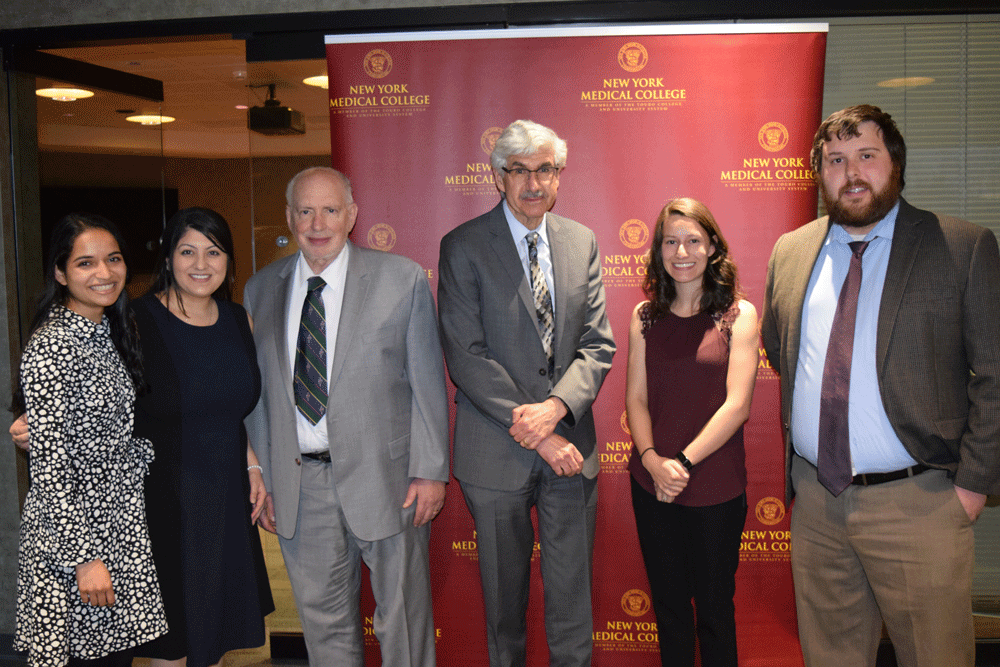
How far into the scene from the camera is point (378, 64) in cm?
304

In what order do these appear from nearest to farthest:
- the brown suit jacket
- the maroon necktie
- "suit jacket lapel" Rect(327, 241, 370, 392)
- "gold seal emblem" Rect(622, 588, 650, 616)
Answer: the brown suit jacket → the maroon necktie → "suit jacket lapel" Rect(327, 241, 370, 392) → "gold seal emblem" Rect(622, 588, 650, 616)

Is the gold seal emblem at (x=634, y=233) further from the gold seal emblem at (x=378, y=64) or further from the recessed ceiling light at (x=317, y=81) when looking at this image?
the recessed ceiling light at (x=317, y=81)

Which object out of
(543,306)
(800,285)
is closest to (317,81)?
(543,306)

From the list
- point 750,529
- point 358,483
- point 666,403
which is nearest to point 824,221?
point 666,403

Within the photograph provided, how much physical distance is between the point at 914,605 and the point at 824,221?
50.8 inches

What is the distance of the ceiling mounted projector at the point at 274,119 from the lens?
3.74 metres

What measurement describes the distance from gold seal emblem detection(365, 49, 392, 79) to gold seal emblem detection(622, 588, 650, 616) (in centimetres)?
266

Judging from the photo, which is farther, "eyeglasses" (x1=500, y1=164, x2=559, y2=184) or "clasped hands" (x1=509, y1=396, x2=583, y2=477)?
"eyeglasses" (x1=500, y1=164, x2=559, y2=184)

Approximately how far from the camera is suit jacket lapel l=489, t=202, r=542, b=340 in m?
2.47

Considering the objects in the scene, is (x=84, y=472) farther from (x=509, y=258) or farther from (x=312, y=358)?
(x=509, y=258)

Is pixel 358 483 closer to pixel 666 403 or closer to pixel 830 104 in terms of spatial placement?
pixel 666 403

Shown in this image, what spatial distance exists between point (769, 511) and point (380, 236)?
2208 millimetres

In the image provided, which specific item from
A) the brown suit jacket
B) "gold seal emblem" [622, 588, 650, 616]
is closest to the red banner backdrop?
"gold seal emblem" [622, 588, 650, 616]

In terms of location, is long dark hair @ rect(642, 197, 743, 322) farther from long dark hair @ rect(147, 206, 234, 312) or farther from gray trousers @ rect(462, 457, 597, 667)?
long dark hair @ rect(147, 206, 234, 312)
